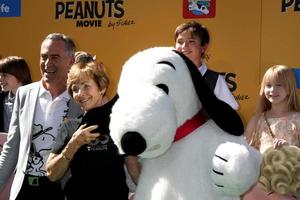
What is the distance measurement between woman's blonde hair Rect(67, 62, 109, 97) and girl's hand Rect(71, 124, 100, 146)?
0.65ft

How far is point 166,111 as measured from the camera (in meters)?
1.73

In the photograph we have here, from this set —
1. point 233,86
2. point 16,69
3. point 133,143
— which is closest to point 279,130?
point 233,86

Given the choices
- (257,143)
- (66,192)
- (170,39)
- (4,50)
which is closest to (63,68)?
(66,192)

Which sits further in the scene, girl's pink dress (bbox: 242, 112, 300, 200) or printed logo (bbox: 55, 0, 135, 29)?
printed logo (bbox: 55, 0, 135, 29)

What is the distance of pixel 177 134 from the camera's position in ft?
6.08

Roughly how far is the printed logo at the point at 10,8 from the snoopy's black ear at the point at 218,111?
361 centimetres

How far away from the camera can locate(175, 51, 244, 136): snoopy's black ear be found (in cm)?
182

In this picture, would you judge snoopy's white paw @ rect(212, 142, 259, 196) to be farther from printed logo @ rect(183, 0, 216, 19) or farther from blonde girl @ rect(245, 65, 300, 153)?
printed logo @ rect(183, 0, 216, 19)

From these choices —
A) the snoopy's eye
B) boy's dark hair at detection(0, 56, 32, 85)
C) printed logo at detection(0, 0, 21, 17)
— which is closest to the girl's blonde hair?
the snoopy's eye

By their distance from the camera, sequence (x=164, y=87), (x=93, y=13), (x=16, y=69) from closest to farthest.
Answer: (x=164, y=87)
(x=16, y=69)
(x=93, y=13)

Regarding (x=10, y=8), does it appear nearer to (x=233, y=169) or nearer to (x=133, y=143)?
(x=133, y=143)

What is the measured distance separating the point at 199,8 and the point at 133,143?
2.92 metres

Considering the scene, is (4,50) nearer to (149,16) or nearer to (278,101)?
(149,16)

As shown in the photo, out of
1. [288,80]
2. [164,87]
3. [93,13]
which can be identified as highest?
[93,13]
